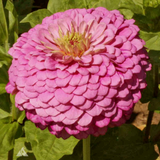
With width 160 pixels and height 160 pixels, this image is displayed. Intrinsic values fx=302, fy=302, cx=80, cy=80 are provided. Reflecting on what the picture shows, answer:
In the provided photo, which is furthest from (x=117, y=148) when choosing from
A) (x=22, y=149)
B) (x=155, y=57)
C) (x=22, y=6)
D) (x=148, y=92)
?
(x=22, y=6)

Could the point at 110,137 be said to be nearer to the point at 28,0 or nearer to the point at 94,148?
the point at 94,148

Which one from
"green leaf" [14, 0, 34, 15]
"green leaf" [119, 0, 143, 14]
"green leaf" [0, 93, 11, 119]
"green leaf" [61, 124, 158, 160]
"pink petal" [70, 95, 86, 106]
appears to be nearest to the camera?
"pink petal" [70, 95, 86, 106]

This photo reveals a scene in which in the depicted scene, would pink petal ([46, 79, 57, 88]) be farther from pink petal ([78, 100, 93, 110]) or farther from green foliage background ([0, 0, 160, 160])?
green foliage background ([0, 0, 160, 160])

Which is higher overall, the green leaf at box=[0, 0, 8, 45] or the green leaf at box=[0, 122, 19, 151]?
the green leaf at box=[0, 0, 8, 45]

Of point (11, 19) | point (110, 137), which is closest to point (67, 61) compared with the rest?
point (11, 19)

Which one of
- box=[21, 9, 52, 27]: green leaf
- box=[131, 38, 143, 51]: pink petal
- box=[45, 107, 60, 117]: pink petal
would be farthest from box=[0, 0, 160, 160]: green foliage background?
box=[45, 107, 60, 117]: pink petal

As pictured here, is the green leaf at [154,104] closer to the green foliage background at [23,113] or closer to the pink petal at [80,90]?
the green foliage background at [23,113]
